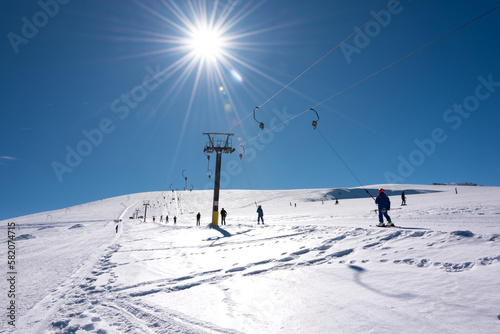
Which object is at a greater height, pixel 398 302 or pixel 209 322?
pixel 398 302

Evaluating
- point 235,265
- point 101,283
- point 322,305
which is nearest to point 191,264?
point 235,265

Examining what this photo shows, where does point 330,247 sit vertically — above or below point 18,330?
above

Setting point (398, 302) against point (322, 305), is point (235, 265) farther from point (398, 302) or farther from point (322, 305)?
point (398, 302)

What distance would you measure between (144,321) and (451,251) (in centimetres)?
619

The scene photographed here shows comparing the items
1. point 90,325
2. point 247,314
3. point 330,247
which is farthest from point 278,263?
point 90,325

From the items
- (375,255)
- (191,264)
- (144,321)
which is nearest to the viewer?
(144,321)

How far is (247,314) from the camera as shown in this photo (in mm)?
3928

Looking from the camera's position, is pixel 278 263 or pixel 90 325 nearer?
pixel 90 325

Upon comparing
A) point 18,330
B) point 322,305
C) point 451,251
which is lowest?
point 18,330

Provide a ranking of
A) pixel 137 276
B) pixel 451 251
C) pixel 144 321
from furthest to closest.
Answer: pixel 137 276 → pixel 451 251 → pixel 144 321

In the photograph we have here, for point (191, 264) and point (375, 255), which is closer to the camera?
point (375, 255)

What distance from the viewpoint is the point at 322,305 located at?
3949 mm

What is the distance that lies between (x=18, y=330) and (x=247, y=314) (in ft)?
11.7

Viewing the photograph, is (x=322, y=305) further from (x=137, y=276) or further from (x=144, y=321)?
(x=137, y=276)
